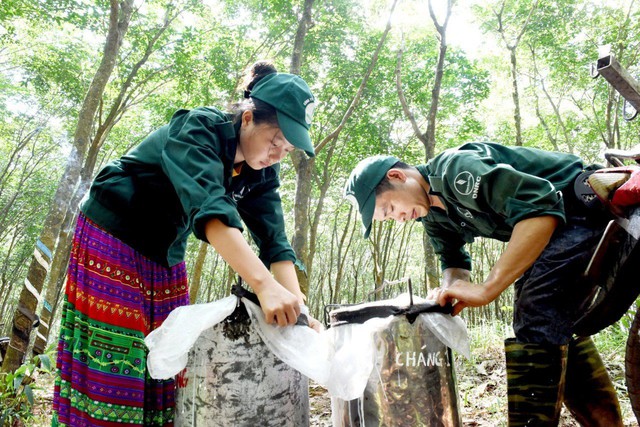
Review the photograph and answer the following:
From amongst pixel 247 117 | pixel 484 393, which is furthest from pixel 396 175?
pixel 484 393

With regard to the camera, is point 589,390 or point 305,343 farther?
point 589,390

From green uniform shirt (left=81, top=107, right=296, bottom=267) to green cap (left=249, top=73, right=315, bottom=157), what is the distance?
0.20 metres

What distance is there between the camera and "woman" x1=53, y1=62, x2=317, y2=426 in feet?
4.46

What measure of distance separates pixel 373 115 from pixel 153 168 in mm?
9269

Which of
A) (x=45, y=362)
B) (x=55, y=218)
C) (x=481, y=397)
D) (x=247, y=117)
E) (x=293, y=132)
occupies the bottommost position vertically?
(x=481, y=397)

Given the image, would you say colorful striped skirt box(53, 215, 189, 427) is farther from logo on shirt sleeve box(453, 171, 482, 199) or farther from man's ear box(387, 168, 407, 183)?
logo on shirt sleeve box(453, 171, 482, 199)

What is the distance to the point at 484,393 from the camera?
3484 millimetres

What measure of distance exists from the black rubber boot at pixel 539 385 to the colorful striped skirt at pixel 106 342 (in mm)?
1280

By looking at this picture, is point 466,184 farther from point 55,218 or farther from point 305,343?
point 55,218

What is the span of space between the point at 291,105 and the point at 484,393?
3.01 meters

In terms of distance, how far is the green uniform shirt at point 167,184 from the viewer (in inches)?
54.8

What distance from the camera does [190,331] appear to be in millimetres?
1382

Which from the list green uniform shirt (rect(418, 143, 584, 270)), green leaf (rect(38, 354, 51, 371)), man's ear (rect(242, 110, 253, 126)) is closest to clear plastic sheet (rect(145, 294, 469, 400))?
green uniform shirt (rect(418, 143, 584, 270))

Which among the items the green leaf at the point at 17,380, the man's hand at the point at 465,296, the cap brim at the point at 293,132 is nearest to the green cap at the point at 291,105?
the cap brim at the point at 293,132
